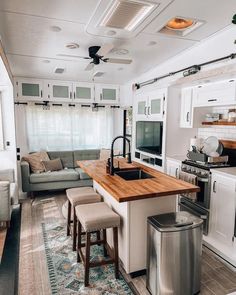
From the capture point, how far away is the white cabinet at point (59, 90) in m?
5.27

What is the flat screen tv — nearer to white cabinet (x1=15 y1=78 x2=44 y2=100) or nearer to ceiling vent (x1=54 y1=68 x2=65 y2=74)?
ceiling vent (x1=54 y1=68 x2=65 y2=74)

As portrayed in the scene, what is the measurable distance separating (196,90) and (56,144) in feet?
11.8

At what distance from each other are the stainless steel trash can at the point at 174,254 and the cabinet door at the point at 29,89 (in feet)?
13.8

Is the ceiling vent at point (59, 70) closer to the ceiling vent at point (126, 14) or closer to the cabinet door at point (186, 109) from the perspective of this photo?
the ceiling vent at point (126, 14)

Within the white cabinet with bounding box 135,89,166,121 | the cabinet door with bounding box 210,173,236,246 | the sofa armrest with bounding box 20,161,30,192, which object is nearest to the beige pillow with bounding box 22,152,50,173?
the sofa armrest with bounding box 20,161,30,192

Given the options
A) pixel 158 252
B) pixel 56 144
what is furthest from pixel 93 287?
pixel 56 144

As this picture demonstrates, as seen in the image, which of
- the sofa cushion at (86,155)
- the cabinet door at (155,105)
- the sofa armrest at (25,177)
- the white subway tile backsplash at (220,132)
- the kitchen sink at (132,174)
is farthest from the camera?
the sofa cushion at (86,155)

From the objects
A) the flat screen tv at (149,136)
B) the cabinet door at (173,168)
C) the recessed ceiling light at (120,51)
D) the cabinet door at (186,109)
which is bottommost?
the cabinet door at (173,168)

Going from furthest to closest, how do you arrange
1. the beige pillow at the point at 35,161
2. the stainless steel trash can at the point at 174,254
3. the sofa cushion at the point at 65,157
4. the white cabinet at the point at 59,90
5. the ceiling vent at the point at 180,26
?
1. the sofa cushion at the point at 65,157
2. the white cabinet at the point at 59,90
3. the beige pillow at the point at 35,161
4. the ceiling vent at the point at 180,26
5. the stainless steel trash can at the point at 174,254

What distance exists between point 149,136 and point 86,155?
206 cm

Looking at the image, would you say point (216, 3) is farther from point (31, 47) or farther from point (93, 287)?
point (93, 287)

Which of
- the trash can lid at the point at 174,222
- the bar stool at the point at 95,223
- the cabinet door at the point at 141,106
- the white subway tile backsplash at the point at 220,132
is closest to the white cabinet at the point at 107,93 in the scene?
the cabinet door at the point at 141,106

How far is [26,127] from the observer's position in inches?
208

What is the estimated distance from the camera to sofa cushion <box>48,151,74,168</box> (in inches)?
212
